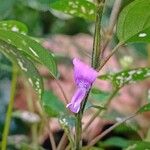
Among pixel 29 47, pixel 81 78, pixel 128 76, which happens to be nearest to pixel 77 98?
pixel 81 78

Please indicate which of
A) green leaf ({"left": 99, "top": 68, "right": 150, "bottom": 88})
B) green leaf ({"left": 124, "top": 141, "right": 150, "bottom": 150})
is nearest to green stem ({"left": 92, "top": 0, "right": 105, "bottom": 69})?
green leaf ({"left": 99, "top": 68, "right": 150, "bottom": 88})

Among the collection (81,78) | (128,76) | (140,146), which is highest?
(81,78)

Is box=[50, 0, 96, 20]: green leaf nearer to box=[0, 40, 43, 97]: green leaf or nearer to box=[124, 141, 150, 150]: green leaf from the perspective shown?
box=[0, 40, 43, 97]: green leaf

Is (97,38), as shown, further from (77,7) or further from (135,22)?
(77,7)

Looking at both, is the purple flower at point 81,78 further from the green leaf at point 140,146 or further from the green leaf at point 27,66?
the green leaf at point 140,146

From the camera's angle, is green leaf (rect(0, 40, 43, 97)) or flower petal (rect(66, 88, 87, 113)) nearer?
flower petal (rect(66, 88, 87, 113))

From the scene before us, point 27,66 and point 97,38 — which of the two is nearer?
point 97,38
